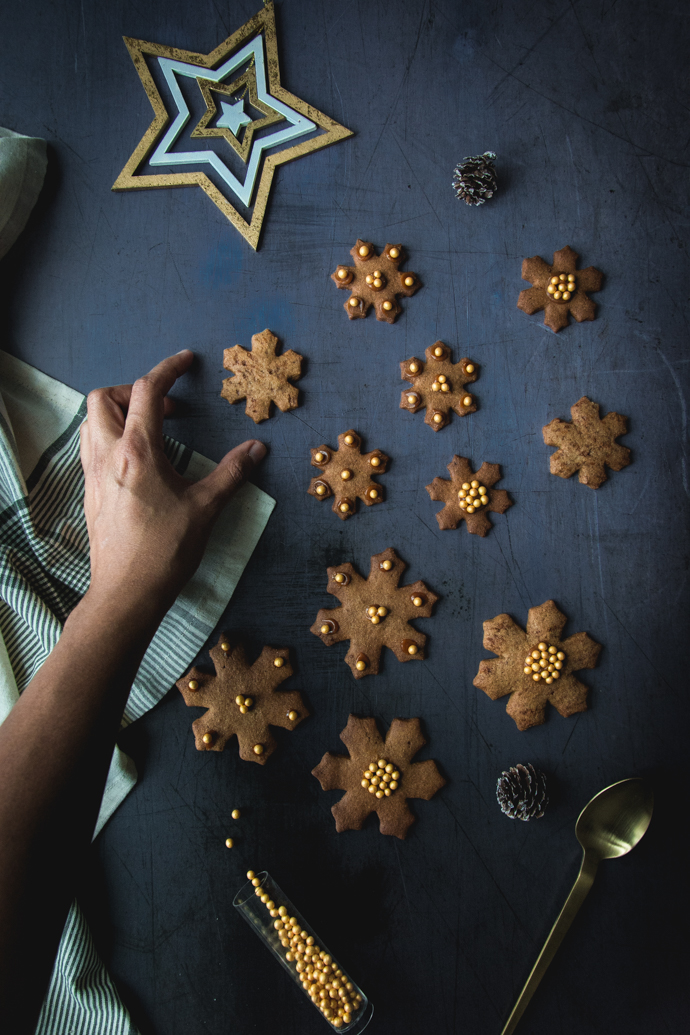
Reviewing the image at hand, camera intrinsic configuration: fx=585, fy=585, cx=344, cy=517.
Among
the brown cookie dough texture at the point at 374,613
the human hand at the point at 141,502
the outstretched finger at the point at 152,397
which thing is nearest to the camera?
the human hand at the point at 141,502

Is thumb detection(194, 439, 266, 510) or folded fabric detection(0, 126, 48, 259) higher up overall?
folded fabric detection(0, 126, 48, 259)

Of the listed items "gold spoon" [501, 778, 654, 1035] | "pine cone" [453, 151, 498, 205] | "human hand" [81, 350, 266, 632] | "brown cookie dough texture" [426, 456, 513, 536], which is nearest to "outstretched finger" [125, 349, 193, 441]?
"human hand" [81, 350, 266, 632]

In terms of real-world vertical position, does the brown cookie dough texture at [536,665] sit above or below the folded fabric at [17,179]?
below

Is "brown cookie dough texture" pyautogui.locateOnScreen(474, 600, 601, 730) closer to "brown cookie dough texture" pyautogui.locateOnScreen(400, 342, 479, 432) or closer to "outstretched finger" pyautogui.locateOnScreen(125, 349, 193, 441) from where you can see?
"brown cookie dough texture" pyautogui.locateOnScreen(400, 342, 479, 432)

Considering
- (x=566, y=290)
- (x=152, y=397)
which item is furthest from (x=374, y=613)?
(x=566, y=290)

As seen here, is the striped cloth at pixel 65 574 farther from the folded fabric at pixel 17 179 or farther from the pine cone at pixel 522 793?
the pine cone at pixel 522 793

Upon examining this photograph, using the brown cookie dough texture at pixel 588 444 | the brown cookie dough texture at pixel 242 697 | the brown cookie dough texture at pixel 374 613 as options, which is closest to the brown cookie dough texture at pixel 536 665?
the brown cookie dough texture at pixel 374 613
